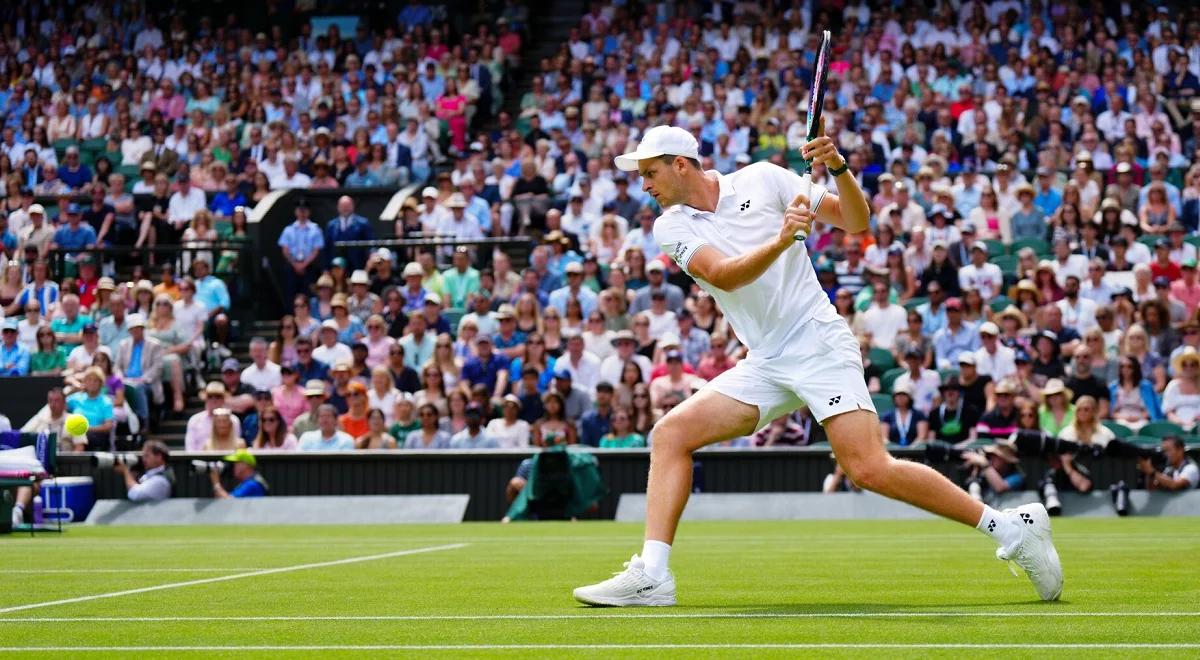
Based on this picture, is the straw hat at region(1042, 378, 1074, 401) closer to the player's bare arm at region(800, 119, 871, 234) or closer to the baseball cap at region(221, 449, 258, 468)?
the baseball cap at region(221, 449, 258, 468)

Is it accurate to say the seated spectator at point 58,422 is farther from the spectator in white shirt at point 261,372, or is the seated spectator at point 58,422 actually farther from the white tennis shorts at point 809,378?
the white tennis shorts at point 809,378

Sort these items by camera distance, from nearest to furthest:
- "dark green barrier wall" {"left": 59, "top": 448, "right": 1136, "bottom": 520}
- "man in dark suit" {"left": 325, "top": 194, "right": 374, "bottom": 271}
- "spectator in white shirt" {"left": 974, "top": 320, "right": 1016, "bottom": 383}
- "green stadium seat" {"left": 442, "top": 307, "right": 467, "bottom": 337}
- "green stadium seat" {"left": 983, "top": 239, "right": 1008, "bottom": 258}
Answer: "dark green barrier wall" {"left": 59, "top": 448, "right": 1136, "bottom": 520}, "spectator in white shirt" {"left": 974, "top": 320, "right": 1016, "bottom": 383}, "green stadium seat" {"left": 983, "top": 239, "right": 1008, "bottom": 258}, "green stadium seat" {"left": 442, "top": 307, "right": 467, "bottom": 337}, "man in dark suit" {"left": 325, "top": 194, "right": 374, "bottom": 271}

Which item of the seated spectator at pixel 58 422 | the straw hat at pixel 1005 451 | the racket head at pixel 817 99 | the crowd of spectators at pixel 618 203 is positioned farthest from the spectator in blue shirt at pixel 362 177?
the racket head at pixel 817 99

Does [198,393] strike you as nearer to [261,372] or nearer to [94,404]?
[261,372]

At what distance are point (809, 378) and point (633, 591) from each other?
3.53 ft

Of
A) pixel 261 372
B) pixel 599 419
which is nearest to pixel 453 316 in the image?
pixel 261 372

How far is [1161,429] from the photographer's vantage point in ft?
55.9

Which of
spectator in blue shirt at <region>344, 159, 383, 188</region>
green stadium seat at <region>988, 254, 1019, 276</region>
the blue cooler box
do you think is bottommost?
the blue cooler box

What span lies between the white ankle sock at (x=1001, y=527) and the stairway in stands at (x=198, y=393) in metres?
15.1

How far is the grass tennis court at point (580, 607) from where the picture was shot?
559 cm

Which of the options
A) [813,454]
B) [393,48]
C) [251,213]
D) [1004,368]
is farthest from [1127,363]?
[393,48]

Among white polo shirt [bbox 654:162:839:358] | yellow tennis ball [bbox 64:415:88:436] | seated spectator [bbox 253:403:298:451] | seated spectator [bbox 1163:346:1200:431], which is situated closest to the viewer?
white polo shirt [bbox 654:162:839:358]

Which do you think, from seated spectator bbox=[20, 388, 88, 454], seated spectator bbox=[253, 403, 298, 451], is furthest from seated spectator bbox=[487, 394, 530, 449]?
seated spectator bbox=[20, 388, 88, 454]

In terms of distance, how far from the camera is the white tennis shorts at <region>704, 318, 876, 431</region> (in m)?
6.97
